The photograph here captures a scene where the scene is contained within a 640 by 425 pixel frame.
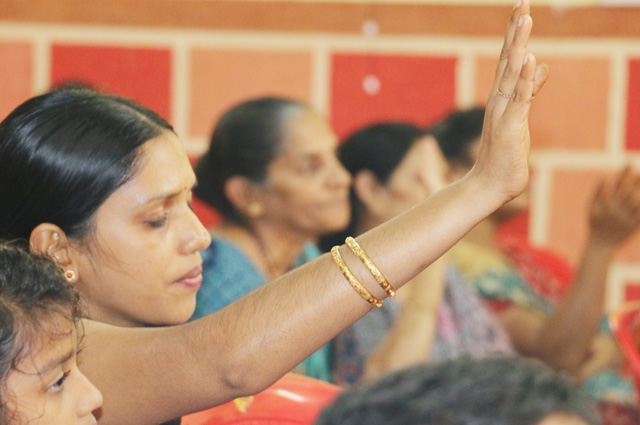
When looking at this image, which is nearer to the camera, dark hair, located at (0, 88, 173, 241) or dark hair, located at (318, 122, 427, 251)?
dark hair, located at (0, 88, 173, 241)

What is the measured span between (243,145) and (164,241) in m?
1.18

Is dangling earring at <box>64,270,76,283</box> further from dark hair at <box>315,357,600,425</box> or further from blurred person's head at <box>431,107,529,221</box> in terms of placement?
blurred person's head at <box>431,107,529,221</box>

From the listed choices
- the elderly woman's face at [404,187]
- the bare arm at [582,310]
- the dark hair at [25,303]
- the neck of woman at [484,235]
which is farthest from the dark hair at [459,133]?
the dark hair at [25,303]

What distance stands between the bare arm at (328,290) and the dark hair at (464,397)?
0.40 metres

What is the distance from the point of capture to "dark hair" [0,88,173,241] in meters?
1.20

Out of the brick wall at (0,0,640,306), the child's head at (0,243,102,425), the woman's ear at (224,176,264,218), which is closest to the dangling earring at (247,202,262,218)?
the woman's ear at (224,176,264,218)

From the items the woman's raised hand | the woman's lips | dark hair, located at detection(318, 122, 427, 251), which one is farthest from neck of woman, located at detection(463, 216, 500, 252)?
the woman's raised hand

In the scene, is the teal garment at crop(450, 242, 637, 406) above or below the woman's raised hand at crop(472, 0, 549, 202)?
below

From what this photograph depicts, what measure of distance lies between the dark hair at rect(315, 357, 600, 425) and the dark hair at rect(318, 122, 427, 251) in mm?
1991

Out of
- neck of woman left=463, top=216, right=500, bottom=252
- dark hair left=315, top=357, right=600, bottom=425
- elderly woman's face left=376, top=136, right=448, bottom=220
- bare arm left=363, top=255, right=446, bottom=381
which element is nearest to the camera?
dark hair left=315, top=357, right=600, bottom=425

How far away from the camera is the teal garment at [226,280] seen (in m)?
1.92

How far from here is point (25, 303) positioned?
1.03m

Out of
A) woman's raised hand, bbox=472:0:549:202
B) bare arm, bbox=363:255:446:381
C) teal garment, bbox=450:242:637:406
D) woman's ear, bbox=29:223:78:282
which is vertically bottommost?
teal garment, bbox=450:242:637:406

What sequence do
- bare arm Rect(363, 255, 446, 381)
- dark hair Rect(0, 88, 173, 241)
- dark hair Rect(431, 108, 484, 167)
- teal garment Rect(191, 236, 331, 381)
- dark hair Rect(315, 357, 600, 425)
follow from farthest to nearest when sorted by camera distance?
dark hair Rect(431, 108, 484, 167) → bare arm Rect(363, 255, 446, 381) → teal garment Rect(191, 236, 331, 381) → dark hair Rect(0, 88, 173, 241) → dark hair Rect(315, 357, 600, 425)
